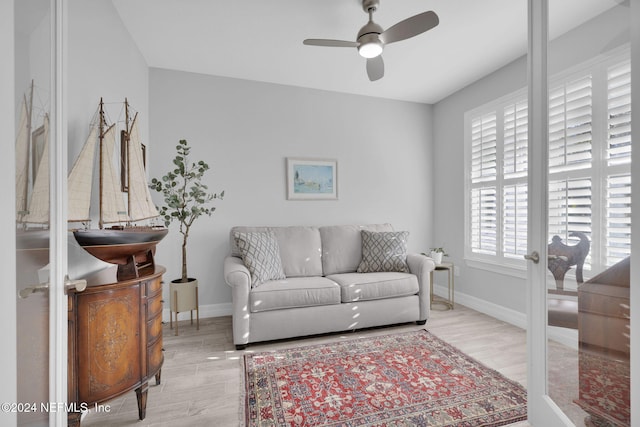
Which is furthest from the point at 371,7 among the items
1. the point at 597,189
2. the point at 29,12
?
the point at 29,12

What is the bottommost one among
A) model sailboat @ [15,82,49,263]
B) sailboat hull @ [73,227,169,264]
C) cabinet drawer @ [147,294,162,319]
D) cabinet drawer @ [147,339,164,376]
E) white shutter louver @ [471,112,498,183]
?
cabinet drawer @ [147,339,164,376]

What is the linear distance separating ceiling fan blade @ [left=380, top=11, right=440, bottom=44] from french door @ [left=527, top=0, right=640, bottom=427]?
1.90 feet

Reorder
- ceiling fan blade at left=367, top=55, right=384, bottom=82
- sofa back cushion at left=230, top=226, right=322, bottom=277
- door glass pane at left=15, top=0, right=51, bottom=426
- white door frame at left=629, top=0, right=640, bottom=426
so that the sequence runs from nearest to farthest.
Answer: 1. door glass pane at left=15, top=0, right=51, bottom=426
2. white door frame at left=629, top=0, right=640, bottom=426
3. ceiling fan blade at left=367, top=55, right=384, bottom=82
4. sofa back cushion at left=230, top=226, right=322, bottom=277

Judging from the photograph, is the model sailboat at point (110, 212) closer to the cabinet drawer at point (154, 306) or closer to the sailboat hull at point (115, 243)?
the sailboat hull at point (115, 243)

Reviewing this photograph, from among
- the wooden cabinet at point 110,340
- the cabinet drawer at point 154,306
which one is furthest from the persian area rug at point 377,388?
the cabinet drawer at point 154,306

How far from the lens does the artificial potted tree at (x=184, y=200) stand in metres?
2.97

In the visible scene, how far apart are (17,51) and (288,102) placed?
3057 mm

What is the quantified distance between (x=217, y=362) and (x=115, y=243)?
1.41 metres

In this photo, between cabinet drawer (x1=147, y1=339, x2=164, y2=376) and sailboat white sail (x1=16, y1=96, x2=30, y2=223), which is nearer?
sailboat white sail (x1=16, y1=96, x2=30, y2=223)

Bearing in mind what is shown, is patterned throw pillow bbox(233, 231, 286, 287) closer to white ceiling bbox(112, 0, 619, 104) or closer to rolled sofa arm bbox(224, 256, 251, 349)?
rolled sofa arm bbox(224, 256, 251, 349)

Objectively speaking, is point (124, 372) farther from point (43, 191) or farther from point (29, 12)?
point (29, 12)

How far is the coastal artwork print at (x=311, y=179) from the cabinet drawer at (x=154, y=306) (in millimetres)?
2088

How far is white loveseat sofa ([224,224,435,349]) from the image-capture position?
8.71ft

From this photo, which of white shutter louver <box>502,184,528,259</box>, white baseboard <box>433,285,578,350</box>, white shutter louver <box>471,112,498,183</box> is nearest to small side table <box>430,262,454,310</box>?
white baseboard <box>433,285,578,350</box>
